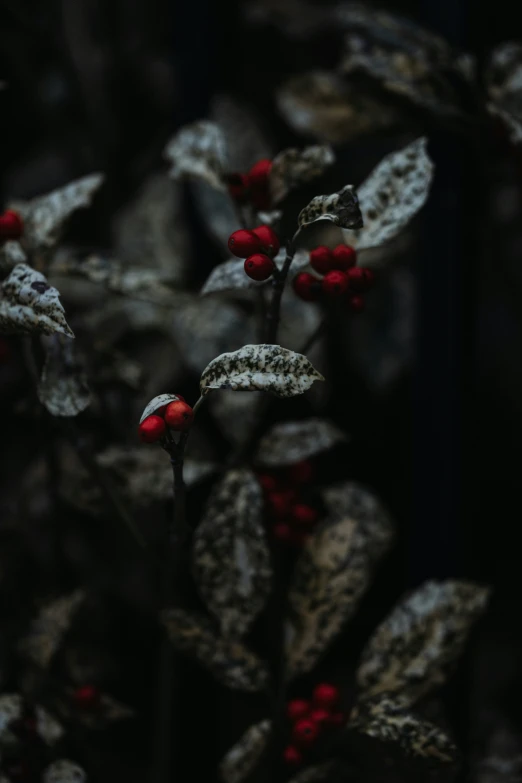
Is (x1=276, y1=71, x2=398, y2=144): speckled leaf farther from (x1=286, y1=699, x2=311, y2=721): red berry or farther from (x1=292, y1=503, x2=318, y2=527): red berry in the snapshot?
(x1=286, y1=699, x2=311, y2=721): red berry

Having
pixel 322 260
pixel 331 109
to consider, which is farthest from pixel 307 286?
pixel 331 109

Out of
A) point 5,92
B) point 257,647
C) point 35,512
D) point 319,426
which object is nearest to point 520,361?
point 319,426

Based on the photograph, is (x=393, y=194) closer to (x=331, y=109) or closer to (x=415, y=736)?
(x=331, y=109)

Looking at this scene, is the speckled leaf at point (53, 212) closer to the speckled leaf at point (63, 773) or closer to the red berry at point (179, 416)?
the red berry at point (179, 416)

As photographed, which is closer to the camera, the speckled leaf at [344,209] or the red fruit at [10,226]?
the speckled leaf at [344,209]

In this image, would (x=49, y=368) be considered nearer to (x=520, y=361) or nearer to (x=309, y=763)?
(x=309, y=763)

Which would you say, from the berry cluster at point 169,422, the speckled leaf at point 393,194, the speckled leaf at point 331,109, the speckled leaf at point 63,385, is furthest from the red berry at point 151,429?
the speckled leaf at point 331,109
